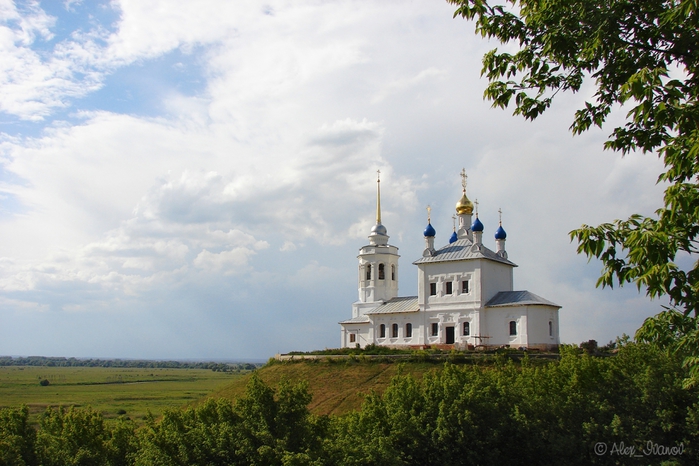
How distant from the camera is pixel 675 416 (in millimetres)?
25922

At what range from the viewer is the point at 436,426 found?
23328mm

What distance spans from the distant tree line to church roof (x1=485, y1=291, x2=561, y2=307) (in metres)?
16.4

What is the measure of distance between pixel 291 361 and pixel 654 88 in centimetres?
4288

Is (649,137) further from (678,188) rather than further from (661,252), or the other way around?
(661,252)

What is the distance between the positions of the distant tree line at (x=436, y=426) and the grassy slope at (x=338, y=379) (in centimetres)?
1232

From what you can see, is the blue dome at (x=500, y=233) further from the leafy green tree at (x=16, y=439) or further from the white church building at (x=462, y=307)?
the leafy green tree at (x=16, y=439)

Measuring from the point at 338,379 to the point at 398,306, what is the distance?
1157cm

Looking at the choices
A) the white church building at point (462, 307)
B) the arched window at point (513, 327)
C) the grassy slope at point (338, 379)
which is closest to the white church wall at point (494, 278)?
the white church building at point (462, 307)

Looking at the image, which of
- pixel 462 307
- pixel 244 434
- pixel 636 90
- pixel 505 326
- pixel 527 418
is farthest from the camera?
pixel 462 307

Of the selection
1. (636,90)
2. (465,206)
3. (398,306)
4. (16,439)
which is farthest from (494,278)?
(636,90)

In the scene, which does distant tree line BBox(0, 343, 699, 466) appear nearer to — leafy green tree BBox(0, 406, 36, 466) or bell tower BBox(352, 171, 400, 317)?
leafy green tree BBox(0, 406, 36, 466)

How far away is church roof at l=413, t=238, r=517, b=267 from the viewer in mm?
48969

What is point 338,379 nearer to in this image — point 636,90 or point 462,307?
point 462,307

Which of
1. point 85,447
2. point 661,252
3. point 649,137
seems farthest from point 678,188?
point 85,447
